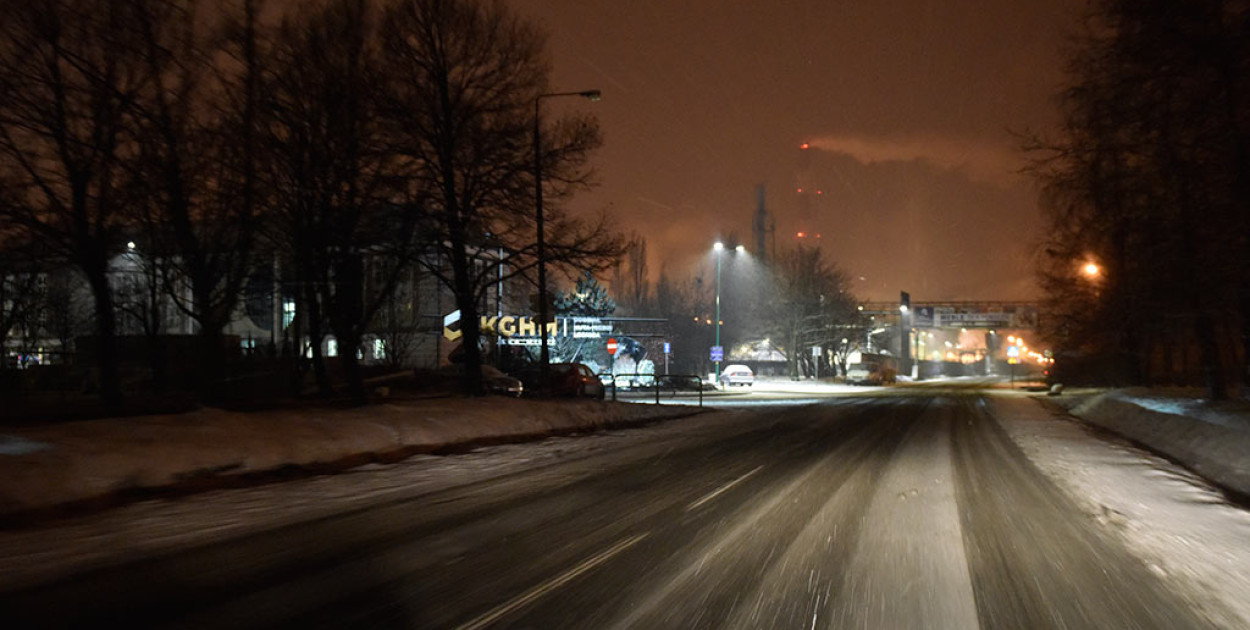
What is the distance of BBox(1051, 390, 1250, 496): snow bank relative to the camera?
571 inches

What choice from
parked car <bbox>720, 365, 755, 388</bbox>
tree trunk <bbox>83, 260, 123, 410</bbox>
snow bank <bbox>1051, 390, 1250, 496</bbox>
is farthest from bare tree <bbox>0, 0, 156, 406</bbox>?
parked car <bbox>720, 365, 755, 388</bbox>

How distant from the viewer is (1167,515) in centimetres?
1005

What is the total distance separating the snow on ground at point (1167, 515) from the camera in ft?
22.6

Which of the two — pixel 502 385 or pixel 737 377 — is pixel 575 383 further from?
pixel 737 377

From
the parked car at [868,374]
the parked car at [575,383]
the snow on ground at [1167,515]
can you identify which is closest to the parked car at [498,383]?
the parked car at [575,383]

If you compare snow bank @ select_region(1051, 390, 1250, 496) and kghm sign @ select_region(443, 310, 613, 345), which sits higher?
kghm sign @ select_region(443, 310, 613, 345)

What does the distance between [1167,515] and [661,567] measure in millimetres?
6464

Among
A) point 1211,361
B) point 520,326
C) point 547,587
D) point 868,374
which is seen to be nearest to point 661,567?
point 547,587

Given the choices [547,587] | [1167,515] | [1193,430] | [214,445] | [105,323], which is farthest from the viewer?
[1193,430]

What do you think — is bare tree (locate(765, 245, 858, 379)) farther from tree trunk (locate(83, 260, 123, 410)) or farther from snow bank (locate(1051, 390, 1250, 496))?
tree trunk (locate(83, 260, 123, 410))

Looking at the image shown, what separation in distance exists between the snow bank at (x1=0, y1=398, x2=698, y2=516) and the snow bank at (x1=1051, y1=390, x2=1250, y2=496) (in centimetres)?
1293

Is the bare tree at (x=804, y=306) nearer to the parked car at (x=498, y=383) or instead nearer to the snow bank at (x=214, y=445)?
the parked car at (x=498, y=383)

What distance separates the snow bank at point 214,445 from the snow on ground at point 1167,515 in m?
10.6

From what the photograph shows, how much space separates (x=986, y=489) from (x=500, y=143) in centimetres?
1422
